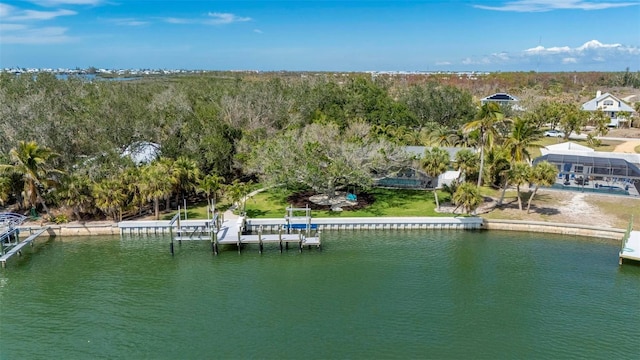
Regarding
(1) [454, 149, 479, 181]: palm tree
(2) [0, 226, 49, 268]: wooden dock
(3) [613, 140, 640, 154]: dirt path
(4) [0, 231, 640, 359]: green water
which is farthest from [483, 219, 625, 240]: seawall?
(2) [0, 226, 49, 268]: wooden dock

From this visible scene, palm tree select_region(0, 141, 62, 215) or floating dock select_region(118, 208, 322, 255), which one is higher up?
palm tree select_region(0, 141, 62, 215)

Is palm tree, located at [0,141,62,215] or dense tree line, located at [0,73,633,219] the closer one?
palm tree, located at [0,141,62,215]

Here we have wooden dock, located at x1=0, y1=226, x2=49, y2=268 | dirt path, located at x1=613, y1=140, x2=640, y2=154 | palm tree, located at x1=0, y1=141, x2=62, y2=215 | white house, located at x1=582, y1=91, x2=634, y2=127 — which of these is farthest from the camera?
white house, located at x1=582, y1=91, x2=634, y2=127

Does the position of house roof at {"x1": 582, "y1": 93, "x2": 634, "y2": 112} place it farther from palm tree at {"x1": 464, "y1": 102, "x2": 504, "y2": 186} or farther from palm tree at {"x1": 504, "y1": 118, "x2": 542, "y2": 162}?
palm tree at {"x1": 464, "y1": 102, "x2": 504, "y2": 186}

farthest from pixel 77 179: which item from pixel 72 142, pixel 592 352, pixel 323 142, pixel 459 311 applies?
pixel 592 352

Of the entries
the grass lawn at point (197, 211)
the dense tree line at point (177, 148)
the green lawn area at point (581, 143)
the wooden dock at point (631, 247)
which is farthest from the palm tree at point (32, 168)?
the green lawn area at point (581, 143)

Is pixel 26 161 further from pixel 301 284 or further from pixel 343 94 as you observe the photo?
pixel 343 94
